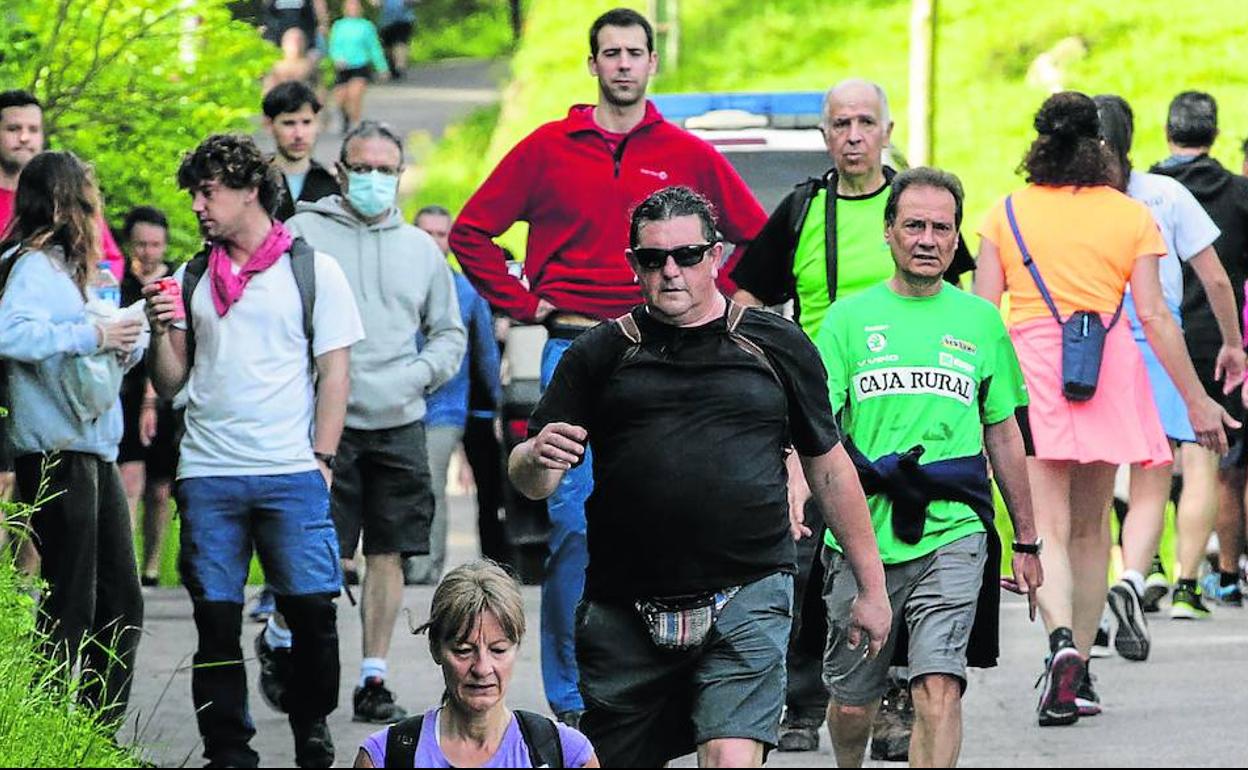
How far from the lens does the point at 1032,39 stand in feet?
81.3

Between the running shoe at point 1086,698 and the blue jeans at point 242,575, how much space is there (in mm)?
2625

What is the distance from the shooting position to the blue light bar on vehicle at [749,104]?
1470 centimetres

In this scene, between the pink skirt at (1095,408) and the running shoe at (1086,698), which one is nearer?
the running shoe at (1086,698)

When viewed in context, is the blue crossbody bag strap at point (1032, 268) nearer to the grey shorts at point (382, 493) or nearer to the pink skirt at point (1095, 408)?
the pink skirt at point (1095, 408)

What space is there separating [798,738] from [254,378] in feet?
7.06

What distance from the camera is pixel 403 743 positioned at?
5.98 metres

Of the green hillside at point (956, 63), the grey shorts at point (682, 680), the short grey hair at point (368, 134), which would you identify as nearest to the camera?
the grey shorts at point (682, 680)

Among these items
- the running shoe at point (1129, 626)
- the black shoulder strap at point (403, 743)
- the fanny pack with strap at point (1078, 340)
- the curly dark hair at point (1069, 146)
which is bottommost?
the running shoe at point (1129, 626)

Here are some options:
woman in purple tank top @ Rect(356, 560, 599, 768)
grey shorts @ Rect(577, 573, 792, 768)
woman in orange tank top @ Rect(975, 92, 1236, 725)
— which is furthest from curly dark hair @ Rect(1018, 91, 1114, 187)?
woman in purple tank top @ Rect(356, 560, 599, 768)

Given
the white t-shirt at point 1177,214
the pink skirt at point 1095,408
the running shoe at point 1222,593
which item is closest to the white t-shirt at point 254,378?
the pink skirt at point 1095,408

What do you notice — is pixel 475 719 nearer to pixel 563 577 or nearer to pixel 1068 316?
pixel 563 577

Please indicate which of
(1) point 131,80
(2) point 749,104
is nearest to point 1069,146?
(2) point 749,104

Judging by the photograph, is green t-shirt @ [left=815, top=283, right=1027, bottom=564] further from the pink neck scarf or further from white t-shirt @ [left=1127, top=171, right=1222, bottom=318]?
white t-shirt @ [left=1127, top=171, right=1222, bottom=318]

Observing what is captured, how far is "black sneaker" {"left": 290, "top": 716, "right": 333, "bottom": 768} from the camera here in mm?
8812
